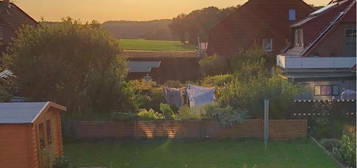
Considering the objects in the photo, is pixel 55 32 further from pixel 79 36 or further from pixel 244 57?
pixel 244 57

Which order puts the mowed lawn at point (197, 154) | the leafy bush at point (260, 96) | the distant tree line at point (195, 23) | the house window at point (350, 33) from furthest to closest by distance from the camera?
the distant tree line at point (195, 23) → the house window at point (350, 33) → the leafy bush at point (260, 96) → the mowed lawn at point (197, 154)

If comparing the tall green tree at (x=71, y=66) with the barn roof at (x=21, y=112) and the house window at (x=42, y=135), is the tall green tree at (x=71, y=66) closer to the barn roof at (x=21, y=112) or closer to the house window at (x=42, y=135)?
the barn roof at (x=21, y=112)

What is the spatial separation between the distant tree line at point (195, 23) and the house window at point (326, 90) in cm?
4338

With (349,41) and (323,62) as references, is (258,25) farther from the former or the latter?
(323,62)

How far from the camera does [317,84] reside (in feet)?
79.3

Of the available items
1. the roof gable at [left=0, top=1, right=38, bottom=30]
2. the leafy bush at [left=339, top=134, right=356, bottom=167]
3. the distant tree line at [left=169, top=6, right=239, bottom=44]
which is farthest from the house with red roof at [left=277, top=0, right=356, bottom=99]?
the distant tree line at [left=169, top=6, right=239, bottom=44]

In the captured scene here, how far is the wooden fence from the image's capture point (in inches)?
653

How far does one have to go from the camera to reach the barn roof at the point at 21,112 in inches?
424

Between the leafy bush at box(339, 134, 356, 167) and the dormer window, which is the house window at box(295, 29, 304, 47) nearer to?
the dormer window

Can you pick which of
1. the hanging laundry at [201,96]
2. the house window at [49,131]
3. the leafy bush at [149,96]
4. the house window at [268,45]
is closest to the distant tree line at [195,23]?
the house window at [268,45]

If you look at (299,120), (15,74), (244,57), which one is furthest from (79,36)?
(244,57)

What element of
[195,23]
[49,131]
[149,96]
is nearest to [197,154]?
[49,131]

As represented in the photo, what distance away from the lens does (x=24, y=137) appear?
10695 mm

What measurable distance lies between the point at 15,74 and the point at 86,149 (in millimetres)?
5100
